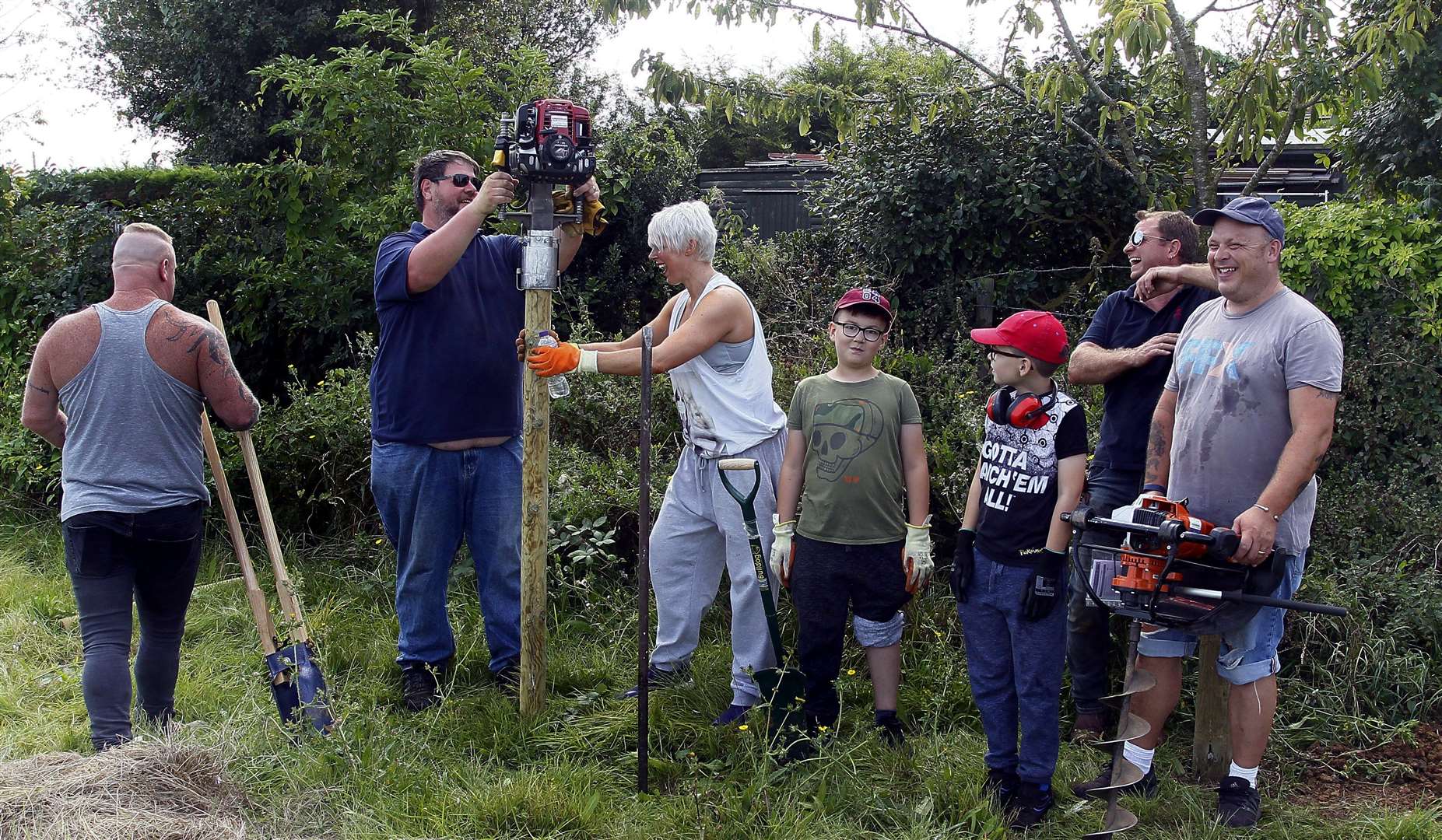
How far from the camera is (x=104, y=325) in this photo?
3689 mm

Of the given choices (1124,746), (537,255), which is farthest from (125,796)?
(1124,746)

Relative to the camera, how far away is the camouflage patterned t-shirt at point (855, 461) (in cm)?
377

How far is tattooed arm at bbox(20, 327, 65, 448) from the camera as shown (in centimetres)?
372

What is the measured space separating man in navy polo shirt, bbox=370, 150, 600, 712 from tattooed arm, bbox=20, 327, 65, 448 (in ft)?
3.55

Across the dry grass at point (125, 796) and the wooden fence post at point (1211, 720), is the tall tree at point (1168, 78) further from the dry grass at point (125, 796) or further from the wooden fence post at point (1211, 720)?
the dry grass at point (125, 796)

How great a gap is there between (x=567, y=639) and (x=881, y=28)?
3.80 metres

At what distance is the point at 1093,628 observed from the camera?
4.05 metres

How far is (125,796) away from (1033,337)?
2992 millimetres

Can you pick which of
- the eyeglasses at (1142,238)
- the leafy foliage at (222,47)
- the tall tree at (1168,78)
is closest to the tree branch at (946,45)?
the tall tree at (1168,78)

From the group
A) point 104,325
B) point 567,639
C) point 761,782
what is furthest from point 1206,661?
point 104,325

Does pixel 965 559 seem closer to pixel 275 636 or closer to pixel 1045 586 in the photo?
pixel 1045 586

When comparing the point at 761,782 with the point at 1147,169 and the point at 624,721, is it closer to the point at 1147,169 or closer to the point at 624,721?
the point at 624,721

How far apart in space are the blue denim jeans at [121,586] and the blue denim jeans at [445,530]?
29.4 inches

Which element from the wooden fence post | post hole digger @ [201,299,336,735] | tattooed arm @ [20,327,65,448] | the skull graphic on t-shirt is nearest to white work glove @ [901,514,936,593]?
the skull graphic on t-shirt
